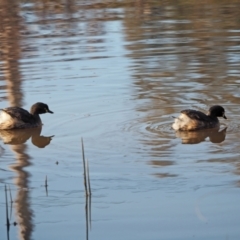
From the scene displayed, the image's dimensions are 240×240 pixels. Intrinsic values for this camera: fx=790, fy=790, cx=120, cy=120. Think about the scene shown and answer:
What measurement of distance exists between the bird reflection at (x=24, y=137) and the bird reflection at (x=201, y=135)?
198cm

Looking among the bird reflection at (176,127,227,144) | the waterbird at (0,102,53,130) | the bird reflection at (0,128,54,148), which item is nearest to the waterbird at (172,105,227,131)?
the bird reflection at (176,127,227,144)

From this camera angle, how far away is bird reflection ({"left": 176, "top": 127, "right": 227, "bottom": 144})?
11484 mm

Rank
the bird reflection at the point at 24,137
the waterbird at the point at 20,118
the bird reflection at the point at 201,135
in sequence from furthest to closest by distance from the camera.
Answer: the waterbird at the point at 20,118
the bird reflection at the point at 24,137
the bird reflection at the point at 201,135

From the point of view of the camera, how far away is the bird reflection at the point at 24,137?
38.7 ft

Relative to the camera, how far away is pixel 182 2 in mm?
32031

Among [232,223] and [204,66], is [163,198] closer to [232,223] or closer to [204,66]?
[232,223]

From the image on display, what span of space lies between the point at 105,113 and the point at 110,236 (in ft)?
18.8

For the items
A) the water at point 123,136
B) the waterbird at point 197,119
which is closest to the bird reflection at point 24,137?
the water at point 123,136

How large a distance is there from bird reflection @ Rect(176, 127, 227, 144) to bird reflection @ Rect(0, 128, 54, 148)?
6.51 feet

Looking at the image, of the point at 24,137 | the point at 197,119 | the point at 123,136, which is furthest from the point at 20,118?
the point at 197,119

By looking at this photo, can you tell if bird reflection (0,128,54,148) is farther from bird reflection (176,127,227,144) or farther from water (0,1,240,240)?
bird reflection (176,127,227,144)

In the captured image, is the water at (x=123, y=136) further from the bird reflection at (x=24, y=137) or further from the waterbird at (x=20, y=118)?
the waterbird at (x=20, y=118)

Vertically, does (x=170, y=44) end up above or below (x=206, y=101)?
below

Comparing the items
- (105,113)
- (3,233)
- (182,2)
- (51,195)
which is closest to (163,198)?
(51,195)
